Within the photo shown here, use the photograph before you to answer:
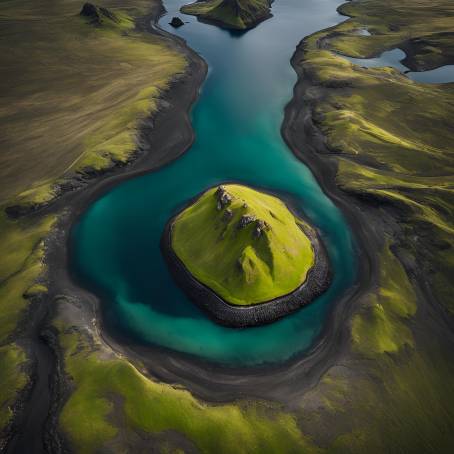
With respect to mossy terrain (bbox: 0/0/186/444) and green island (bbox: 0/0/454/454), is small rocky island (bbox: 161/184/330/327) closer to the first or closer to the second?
green island (bbox: 0/0/454/454)

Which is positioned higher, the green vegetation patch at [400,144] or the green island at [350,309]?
the green vegetation patch at [400,144]

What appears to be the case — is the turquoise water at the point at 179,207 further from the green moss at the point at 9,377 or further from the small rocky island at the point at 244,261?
the green moss at the point at 9,377

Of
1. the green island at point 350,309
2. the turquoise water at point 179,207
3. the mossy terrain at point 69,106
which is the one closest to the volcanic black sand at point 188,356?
the green island at point 350,309

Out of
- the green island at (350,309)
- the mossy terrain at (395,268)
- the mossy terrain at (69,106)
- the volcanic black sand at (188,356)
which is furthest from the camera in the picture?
the mossy terrain at (69,106)

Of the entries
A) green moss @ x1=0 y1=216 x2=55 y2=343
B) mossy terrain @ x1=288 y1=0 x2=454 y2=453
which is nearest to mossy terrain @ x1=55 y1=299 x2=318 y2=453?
mossy terrain @ x1=288 y1=0 x2=454 y2=453

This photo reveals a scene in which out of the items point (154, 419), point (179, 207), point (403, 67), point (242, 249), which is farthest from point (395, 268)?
point (403, 67)

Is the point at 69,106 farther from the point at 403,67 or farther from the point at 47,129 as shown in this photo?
the point at 403,67

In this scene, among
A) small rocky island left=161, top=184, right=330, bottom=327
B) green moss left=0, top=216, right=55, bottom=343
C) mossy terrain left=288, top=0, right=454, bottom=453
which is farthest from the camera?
small rocky island left=161, top=184, right=330, bottom=327
